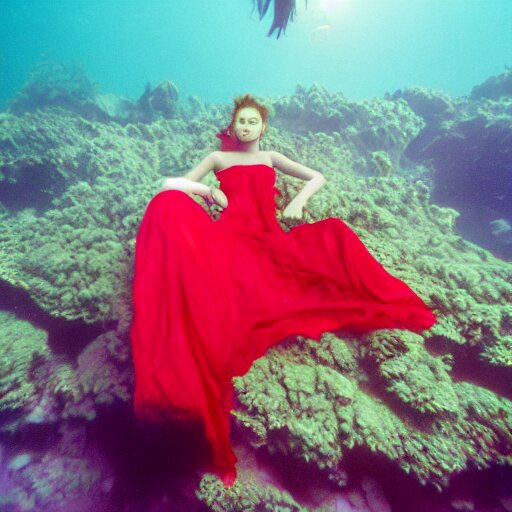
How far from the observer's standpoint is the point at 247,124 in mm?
2701

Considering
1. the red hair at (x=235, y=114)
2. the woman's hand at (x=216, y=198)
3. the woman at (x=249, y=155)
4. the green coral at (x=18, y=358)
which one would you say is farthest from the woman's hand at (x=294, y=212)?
the green coral at (x=18, y=358)

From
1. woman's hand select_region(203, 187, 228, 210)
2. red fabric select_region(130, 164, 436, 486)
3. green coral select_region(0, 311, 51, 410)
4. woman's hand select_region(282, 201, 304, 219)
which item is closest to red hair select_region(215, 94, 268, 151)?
red fabric select_region(130, 164, 436, 486)

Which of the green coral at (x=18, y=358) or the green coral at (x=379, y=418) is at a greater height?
the green coral at (x=379, y=418)

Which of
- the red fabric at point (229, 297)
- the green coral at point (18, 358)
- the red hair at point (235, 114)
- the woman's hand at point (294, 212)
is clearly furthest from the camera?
the red hair at point (235, 114)

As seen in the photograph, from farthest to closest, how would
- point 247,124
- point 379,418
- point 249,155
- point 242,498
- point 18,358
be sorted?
point 249,155 < point 247,124 < point 18,358 < point 379,418 < point 242,498

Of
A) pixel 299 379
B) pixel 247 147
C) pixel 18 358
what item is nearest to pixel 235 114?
pixel 247 147

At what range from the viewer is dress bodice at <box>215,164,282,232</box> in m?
2.49

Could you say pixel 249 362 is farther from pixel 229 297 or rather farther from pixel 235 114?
pixel 235 114

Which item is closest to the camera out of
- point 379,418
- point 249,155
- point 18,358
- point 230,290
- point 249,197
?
point 379,418

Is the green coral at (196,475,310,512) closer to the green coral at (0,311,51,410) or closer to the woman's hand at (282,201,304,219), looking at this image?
the green coral at (0,311,51,410)

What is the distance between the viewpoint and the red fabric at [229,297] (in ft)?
4.64

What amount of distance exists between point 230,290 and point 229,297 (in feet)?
0.27

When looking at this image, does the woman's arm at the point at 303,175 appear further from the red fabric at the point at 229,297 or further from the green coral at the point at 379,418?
the green coral at the point at 379,418

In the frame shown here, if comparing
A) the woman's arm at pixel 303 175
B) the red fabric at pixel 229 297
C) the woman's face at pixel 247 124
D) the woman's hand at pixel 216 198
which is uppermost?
the woman's face at pixel 247 124
